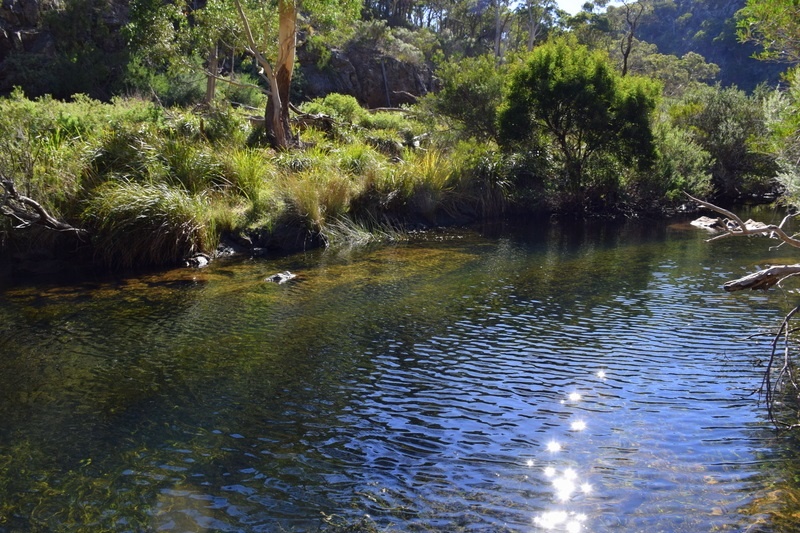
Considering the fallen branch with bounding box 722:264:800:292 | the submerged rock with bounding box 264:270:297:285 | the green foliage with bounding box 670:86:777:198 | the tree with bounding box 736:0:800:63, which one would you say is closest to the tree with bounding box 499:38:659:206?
the green foliage with bounding box 670:86:777:198

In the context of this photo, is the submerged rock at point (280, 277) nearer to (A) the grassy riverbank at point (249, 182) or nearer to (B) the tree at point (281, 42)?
(A) the grassy riverbank at point (249, 182)

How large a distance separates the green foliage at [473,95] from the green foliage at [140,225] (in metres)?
12.0

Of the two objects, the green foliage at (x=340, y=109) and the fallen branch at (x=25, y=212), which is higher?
the green foliage at (x=340, y=109)

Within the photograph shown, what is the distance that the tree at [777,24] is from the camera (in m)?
9.28

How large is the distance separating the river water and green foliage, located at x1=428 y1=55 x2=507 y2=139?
38.9ft

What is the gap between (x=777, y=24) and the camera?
10.1 metres

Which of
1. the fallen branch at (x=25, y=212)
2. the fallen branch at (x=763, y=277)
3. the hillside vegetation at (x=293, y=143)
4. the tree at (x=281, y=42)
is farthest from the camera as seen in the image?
the tree at (x=281, y=42)

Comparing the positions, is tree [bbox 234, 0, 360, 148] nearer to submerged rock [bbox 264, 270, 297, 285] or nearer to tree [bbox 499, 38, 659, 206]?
tree [bbox 499, 38, 659, 206]

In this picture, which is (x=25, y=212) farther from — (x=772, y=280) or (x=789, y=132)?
(x=789, y=132)

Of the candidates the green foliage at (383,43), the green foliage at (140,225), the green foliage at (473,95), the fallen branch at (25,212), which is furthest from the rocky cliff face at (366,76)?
the fallen branch at (25,212)

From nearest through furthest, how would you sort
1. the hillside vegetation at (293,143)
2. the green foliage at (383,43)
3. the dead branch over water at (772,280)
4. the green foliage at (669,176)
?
the dead branch over water at (772,280), the hillside vegetation at (293,143), the green foliage at (669,176), the green foliage at (383,43)

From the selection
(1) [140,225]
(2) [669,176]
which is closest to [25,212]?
(1) [140,225]

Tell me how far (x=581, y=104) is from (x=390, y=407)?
→ 16623 millimetres

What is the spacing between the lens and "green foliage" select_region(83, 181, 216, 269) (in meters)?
14.4
